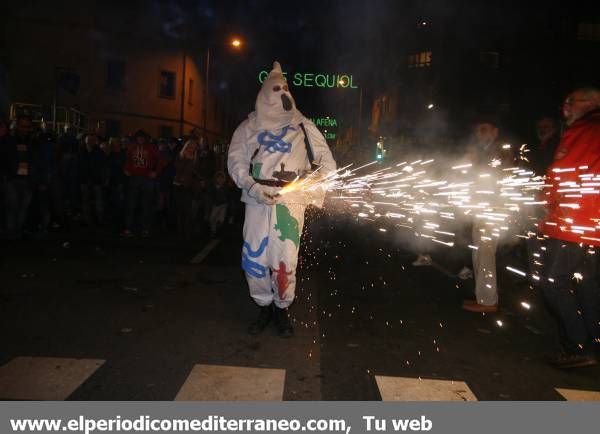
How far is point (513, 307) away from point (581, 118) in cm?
289

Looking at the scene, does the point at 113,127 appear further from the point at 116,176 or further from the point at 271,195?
the point at 271,195

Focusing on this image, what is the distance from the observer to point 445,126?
1336 inches

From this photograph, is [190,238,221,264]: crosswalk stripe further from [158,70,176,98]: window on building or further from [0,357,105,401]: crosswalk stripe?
[158,70,176,98]: window on building

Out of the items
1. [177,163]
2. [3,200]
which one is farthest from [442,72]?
[3,200]

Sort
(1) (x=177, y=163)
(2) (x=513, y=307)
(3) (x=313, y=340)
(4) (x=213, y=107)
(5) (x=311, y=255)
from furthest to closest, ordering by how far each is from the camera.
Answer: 1. (4) (x=213, y=107)
2. (1) (x=177, y=163)
3. (5) (x=311, y=255)
4. (2) (x=513, y=307)
5. (3) (x=313, y=340)

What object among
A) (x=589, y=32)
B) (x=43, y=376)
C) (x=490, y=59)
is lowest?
(x=43, y=376)

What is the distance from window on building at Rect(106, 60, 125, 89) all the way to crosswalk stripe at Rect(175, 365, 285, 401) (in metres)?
34.9

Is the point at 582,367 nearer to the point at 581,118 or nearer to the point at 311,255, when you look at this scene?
the point at 581,118

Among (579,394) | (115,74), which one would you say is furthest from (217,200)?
(115,74)

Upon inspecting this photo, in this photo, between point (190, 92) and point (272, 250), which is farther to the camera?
point (190, 92)

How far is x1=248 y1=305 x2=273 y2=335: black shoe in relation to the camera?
506 centimetres

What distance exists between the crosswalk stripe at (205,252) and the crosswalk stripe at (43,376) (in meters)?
4.43

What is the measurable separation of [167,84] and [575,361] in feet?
122

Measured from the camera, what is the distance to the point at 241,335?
4977 mm
